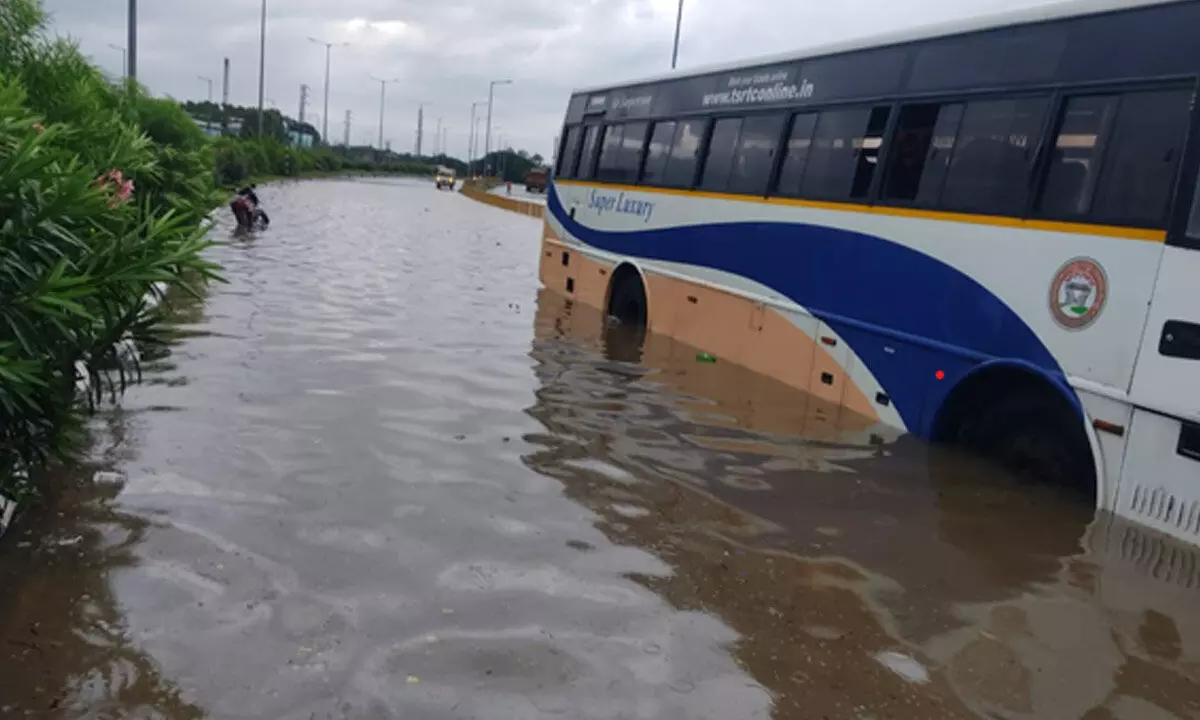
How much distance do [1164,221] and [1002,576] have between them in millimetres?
2063

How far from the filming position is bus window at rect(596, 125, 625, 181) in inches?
500

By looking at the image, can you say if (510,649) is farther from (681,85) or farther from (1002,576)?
(681,85)

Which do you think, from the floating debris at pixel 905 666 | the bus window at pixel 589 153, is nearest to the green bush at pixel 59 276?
the floating debris at pixel 905 666

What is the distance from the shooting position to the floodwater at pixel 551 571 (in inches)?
148

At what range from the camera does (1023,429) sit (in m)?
6.55

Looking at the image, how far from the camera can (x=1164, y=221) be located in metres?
5.46

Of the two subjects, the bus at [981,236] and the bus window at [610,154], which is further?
the bus window at [610,154]

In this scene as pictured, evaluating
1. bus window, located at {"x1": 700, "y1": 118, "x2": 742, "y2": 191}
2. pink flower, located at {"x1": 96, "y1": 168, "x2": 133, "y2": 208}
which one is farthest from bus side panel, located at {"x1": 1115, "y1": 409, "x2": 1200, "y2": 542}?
pink flower, located at {"x1": 96, "y1": 168, "x2": 133, "y2": 208}

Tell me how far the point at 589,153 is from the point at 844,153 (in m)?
5.72

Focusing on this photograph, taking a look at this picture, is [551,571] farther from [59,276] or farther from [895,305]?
[895,305]

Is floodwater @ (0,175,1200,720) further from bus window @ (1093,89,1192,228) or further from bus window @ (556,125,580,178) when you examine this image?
bus window @ (556,125,580,178)

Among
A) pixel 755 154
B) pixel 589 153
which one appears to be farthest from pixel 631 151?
pixel 755 154

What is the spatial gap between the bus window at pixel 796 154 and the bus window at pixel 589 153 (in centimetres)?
460

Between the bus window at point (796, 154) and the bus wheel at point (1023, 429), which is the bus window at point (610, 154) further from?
the bus wheel at point (1023, 429)
